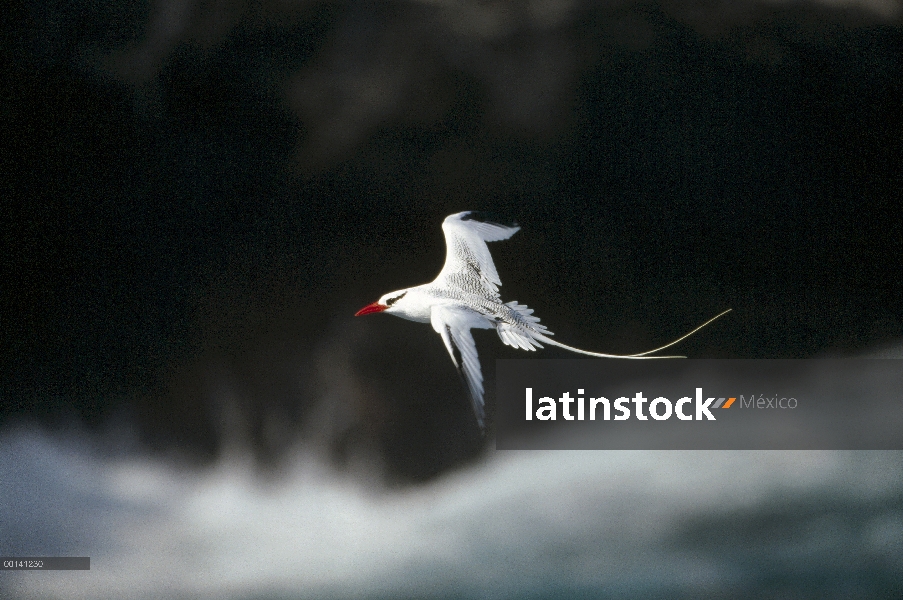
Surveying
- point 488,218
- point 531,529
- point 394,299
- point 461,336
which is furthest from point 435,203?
point 531,529

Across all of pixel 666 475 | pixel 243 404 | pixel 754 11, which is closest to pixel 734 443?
pixel 666 475

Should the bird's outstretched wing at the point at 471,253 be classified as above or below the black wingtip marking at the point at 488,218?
below

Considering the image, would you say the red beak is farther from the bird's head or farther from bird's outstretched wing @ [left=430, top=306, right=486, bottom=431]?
bird's outstretched wing @ [left=430, top=306, right=486, bottom=431]

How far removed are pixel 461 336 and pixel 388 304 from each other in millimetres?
269

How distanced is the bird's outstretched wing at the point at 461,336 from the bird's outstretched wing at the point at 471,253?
0.09m

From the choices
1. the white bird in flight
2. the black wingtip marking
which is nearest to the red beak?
the white bird in flight

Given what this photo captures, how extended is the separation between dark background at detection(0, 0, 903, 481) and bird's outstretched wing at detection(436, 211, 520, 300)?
0.15 ft

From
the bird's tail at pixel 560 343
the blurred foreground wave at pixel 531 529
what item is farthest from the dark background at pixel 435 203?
the blurred foreground wave at pixel 531 529

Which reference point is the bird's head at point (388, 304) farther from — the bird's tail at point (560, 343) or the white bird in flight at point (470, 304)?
the bird's tail at point (560, 343)

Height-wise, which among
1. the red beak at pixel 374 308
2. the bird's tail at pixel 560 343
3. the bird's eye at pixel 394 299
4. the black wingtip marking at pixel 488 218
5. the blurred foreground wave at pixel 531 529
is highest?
the black wingtip marking at pixel 488 218

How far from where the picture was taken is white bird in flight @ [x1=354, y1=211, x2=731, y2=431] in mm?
1942

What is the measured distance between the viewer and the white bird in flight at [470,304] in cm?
194

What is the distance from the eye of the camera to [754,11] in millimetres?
2004

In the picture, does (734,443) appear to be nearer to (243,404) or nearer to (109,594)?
(243,404)
